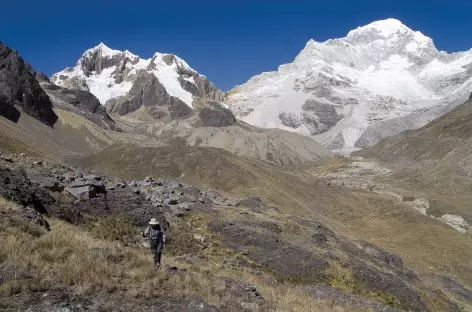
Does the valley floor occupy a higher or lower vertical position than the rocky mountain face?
lower

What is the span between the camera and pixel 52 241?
11156 mm

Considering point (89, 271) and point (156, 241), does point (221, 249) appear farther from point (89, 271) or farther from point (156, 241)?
point (89, 271)

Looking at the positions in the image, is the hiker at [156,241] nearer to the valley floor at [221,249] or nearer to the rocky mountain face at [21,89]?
the valley floor at [221,249]

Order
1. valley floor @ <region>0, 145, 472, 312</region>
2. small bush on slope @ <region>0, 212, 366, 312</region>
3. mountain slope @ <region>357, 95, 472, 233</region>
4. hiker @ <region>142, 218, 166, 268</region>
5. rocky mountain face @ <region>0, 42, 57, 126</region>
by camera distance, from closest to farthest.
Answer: small bush on slope @ <region>0, 212, 366, 312</region> < valley floor @ <region>0, 145, 472, 312</region> < hiker @ <region>142, 218, 166, 268</region> < mountain slope @ <region>357, 95, 472, 233</region> < rocky mountain face @ <region>0, 42, 57, 126</region>

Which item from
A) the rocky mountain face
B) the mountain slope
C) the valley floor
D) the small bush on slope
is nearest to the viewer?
the small bush on slope

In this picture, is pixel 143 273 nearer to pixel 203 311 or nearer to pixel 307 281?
pixel 203 311

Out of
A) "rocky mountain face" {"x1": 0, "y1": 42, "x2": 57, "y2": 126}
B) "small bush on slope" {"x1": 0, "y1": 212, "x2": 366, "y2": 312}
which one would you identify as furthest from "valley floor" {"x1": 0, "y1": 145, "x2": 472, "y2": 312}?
"rocky mountain face" {"x1": 0, "y1": 42, "x2": 57, "y2": 126}

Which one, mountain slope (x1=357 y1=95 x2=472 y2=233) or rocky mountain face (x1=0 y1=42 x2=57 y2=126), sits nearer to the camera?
mountain slope (x1=357 y1=95 x2=472 y2=233)

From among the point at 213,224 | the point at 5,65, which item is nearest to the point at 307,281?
the point at 213,224

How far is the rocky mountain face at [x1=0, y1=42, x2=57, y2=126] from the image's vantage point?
4063 inches

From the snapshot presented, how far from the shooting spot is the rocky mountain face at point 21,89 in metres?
103

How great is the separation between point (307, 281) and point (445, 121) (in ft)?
494

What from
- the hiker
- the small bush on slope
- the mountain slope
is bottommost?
the small bush on slope

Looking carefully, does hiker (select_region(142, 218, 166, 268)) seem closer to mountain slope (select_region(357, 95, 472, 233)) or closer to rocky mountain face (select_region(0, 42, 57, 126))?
mountain slope (select_region(357, 95, 472, 233))
